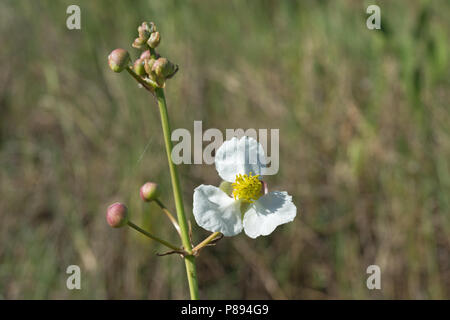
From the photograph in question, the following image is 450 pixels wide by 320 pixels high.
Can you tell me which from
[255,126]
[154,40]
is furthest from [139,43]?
[255,126]

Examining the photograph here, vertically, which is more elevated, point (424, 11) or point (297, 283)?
point (424, 11)

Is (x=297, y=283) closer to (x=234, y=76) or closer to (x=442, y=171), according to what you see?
(x=442, y=171)

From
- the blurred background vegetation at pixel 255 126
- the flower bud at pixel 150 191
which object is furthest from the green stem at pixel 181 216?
the blurred background vegetation at pixel 255 126

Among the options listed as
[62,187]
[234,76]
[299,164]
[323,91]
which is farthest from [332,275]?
[62,187]

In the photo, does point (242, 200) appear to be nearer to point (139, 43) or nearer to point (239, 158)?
point (239, 158)
